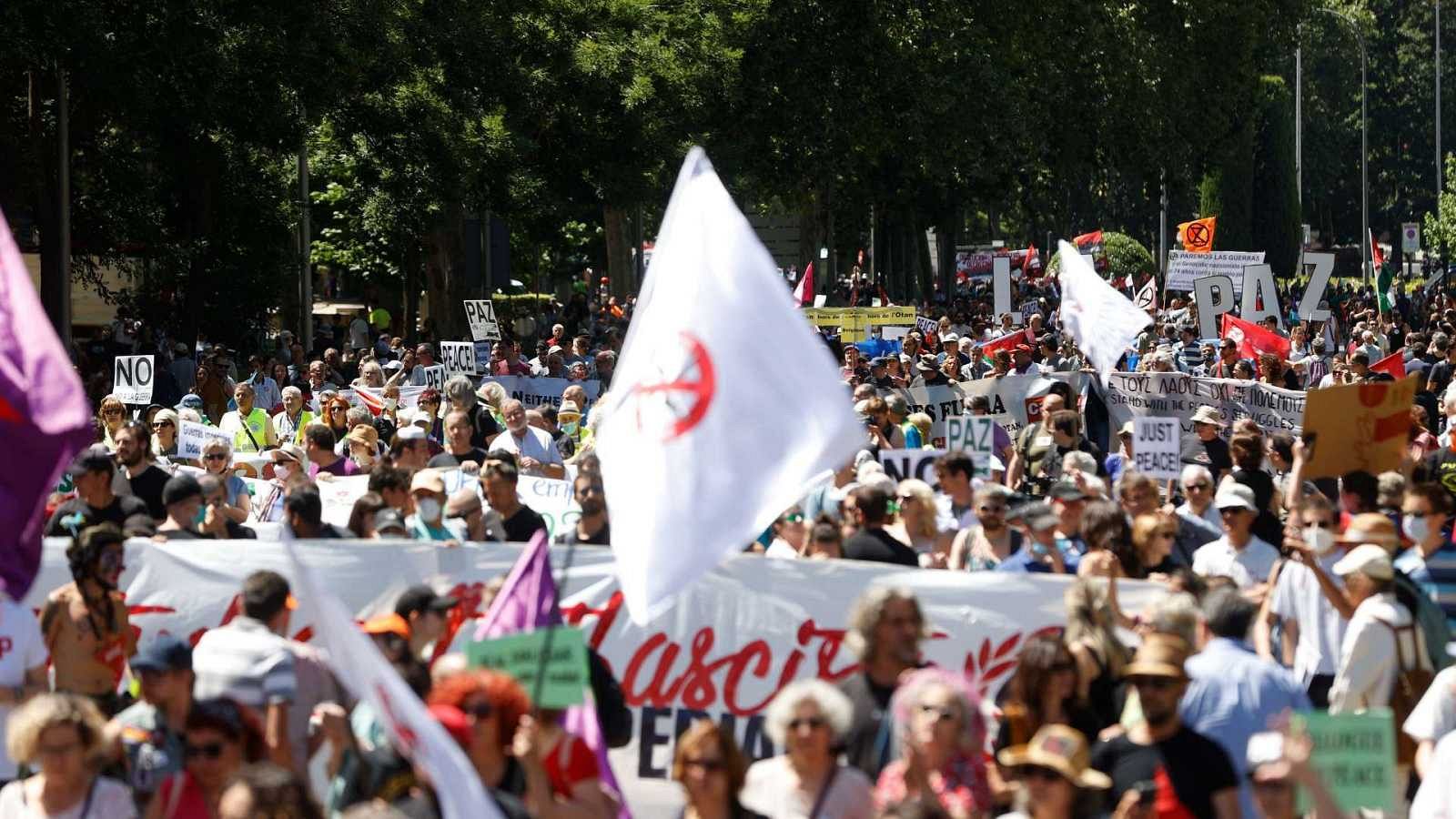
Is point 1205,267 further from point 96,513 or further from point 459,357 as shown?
point 96,513

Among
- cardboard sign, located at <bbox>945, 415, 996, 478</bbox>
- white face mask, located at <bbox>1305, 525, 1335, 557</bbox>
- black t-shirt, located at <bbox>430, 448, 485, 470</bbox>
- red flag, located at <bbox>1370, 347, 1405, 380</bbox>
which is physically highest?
red flag, located at <bbox>1370, 347, 1405, 380</bbox>

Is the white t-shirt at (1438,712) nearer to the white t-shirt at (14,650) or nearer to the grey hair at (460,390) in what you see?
the white t-shirt at (14,650)

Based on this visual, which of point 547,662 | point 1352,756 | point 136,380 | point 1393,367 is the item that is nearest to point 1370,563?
point 1352,756

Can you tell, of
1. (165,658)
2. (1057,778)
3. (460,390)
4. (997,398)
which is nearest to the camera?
(1057,778)

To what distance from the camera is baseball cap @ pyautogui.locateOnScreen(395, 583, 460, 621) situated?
274 inches

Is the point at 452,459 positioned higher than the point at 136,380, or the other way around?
the point at 136,380

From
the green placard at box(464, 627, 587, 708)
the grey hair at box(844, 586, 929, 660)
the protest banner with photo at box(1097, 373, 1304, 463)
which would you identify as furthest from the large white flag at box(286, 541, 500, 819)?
the protest banner with photo at box(1097, 373, 1304, 463)

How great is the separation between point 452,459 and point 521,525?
97.1 inches

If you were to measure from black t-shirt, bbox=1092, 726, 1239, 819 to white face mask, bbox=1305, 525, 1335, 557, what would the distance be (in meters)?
2.62

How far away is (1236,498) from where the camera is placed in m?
9.40

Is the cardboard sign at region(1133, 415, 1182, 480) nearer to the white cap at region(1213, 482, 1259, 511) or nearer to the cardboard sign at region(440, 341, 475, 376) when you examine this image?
the white cap at region(1213, 482, 1259, 511)

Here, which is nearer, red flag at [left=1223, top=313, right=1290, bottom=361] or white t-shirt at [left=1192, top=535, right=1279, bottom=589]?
white t-shirt at [left=1192, top=535, right=1279, bottom=589]

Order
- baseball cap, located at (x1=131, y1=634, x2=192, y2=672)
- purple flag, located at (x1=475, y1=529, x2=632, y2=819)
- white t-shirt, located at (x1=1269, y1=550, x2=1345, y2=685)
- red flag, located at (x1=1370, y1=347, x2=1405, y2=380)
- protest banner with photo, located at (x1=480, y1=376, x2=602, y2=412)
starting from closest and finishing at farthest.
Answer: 1. baseball cap, located at (x1=131, y1=634, x2=192, y2=672)
2. purple flag, located at (x1=475, y1=529, x2=632, y2=819)
3. white t-shirt, located at (x1=1269, y1=550, x2=1345, y2=685)
4. red flag, located at (x1=1370, y1=347, x2=1405, y2=380)
5. protest banner with photo, located at (x1=480, y1=376, x2=602, y2=412)

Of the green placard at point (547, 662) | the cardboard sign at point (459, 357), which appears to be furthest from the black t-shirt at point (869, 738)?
the cardboard sign at point (459, 357)
